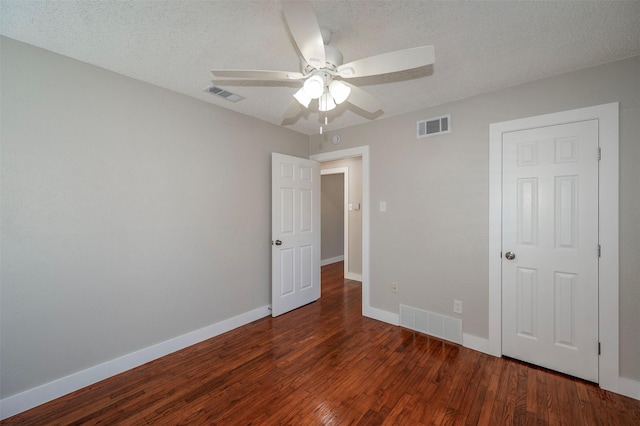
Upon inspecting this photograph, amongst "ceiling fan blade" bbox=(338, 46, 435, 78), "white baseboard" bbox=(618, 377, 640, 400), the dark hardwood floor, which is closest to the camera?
"ceiling fan blade" bbox=(338, 46, 435, 78)

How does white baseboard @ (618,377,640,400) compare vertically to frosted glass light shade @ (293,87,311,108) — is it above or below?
below

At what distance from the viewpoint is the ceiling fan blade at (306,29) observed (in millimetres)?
1158

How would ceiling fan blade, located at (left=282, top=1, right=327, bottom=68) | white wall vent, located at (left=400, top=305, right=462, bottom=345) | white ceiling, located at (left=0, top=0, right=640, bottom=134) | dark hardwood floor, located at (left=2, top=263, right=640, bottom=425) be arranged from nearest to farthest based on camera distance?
ceiling fan blade, located at (left=282, top=1, right=327, bottom=68)
white ceiling, located at (left=0, top=0, right=640, bottom=134)
dark hardwood floor, located at (left=2, top=263, right=640, bottom=425)
white wall vent, located at (left=400, top=305, right=462, bottom=345)

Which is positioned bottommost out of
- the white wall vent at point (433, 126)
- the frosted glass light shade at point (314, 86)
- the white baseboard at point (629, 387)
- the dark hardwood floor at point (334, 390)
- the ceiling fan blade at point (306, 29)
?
the dark hardwood floor at point (334, 390)

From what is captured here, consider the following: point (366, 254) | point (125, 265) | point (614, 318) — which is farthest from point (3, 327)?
point (614, 318)

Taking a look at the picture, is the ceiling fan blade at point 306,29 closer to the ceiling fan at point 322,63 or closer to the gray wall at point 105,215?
the ceiling fan at point 322,63

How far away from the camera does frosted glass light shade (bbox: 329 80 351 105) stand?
1.65m

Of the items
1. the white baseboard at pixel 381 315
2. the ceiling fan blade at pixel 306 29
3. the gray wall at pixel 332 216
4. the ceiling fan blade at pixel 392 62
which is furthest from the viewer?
the gray wall at pixel 332 216

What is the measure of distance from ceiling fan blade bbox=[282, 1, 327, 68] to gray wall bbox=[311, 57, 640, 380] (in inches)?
75.9

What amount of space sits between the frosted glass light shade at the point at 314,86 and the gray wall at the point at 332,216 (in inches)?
194

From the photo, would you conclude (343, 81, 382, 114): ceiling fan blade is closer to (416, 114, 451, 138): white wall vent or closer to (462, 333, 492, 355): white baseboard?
(416, 114, 451, 138): white wall vent

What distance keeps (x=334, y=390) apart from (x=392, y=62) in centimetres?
229

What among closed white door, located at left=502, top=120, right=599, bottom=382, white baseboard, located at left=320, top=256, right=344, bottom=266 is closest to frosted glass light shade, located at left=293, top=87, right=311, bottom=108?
closed white door, located at left=502, top=120, right=599, bottom=382

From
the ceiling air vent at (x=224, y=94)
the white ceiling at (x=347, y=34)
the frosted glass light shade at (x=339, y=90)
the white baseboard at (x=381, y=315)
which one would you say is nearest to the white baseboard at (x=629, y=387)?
the white baseboard at (x=381, y=315)
